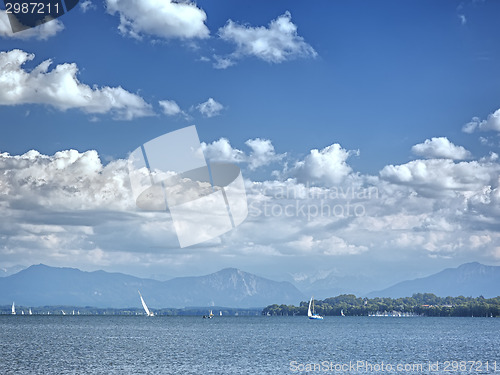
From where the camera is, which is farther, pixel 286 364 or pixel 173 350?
pixel 173 350

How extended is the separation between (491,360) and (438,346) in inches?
1059

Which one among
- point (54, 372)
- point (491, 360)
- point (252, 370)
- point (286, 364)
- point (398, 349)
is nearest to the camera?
point (54, 372)

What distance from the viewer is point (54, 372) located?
6644 cm

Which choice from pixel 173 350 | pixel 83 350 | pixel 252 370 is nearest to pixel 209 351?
pixel 173 350

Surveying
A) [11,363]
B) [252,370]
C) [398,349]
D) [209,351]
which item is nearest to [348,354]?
[398,349]

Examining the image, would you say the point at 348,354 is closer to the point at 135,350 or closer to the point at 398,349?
the point at 398,349

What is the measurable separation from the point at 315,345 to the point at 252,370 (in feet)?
141

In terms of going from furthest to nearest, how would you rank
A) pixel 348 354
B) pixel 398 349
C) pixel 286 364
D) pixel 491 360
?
pixel 398 349 < pixel 348 354 < pixel 491 360 < pixel 286 364

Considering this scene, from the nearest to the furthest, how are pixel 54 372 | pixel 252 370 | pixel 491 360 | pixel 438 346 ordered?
pixel 54 372, pixel 252 370, pixel 491 360, pixel 438 346

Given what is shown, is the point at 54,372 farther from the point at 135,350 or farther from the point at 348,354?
the point at 348,354

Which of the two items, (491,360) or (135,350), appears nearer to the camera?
(491,360)

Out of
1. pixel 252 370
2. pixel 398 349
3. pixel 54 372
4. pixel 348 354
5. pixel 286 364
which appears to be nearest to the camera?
pixel 54 372

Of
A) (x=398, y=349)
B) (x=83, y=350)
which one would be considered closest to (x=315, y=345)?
(x=398, y=349)

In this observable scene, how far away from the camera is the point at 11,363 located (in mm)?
74500
